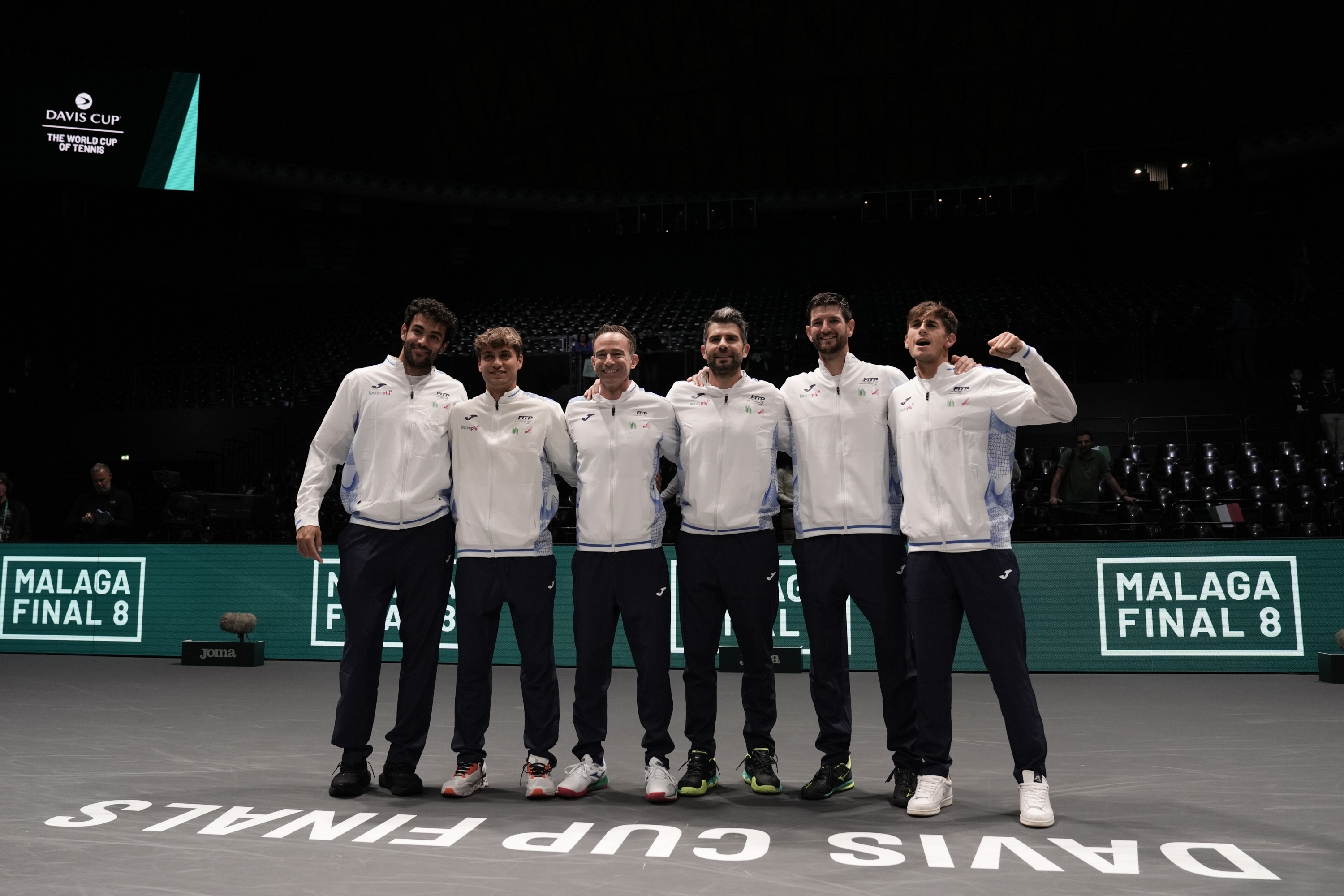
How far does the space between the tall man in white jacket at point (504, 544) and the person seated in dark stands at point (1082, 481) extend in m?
7.76

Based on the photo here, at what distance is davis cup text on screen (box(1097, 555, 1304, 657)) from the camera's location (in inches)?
309

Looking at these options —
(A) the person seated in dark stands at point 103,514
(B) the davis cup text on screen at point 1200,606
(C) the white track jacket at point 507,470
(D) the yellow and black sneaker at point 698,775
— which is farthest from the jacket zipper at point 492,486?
(A) the person seated in dark stands at point 103,514

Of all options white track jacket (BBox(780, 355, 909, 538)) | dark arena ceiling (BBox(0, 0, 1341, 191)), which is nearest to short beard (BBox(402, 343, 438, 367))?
white track jacket (BBox(780, 355, 909, 538))

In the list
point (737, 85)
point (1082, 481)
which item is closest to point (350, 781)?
point (1082, 481)

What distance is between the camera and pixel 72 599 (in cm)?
949

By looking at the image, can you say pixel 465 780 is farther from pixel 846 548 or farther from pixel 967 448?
pixel 967 448

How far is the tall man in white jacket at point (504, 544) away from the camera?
→ 428 cm

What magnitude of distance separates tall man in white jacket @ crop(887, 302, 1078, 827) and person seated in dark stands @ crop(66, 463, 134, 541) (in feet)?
29.9

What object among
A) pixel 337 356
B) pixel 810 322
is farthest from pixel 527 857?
pixel 337 356

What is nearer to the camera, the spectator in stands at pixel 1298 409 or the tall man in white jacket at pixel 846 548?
the tall man in white jacket at pixel 846 548

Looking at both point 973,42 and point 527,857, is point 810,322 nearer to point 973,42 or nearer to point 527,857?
point 527,857

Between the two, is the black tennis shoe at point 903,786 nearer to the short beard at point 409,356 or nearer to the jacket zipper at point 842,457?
the jacket zipper at point 842,457

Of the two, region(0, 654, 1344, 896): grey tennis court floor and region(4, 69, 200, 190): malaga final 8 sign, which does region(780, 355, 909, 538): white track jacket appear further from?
region(4, 69, 200, 190): malaga final 8 sign

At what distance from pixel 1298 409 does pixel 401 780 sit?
13.0 meters
